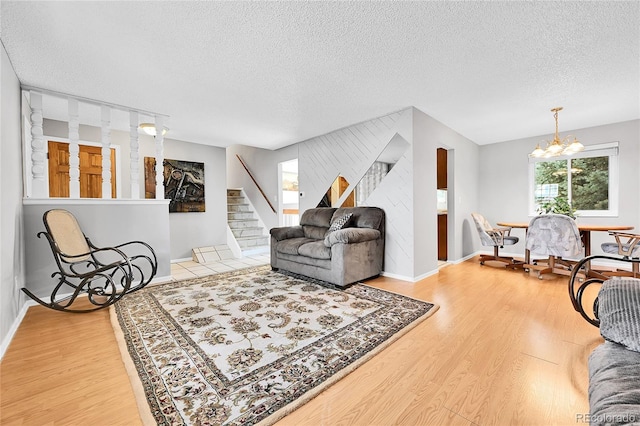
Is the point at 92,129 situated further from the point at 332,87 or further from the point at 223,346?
the point at 223,346

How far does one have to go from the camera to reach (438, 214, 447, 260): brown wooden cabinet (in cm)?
488

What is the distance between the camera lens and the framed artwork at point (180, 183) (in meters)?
4.81

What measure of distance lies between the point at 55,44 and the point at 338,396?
335 cm

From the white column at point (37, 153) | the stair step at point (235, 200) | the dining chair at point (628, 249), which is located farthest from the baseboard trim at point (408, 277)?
the stair step at point (235, 200)

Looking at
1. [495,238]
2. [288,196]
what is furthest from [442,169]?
[288,196]

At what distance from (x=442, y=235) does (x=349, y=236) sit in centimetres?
253

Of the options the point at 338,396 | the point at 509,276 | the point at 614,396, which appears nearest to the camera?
the point at 614,396

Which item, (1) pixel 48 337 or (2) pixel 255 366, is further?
(1) pixel 48 337

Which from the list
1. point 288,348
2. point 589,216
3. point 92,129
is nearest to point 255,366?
point 288,348

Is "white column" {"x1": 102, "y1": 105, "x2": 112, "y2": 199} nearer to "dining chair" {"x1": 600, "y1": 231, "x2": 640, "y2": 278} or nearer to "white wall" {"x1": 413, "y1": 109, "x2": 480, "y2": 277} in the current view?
"white wall" {"x1": 413, "y1": 109, "x2": 480, "y2": 277}

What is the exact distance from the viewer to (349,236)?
3.26 metres

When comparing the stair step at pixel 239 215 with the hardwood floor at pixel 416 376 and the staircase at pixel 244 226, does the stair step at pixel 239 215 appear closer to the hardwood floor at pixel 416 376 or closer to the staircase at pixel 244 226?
the staircase at pixel 244 226

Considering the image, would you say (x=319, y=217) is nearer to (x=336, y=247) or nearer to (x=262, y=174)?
(x=336, y=247)

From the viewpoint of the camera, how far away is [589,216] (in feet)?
15.1
